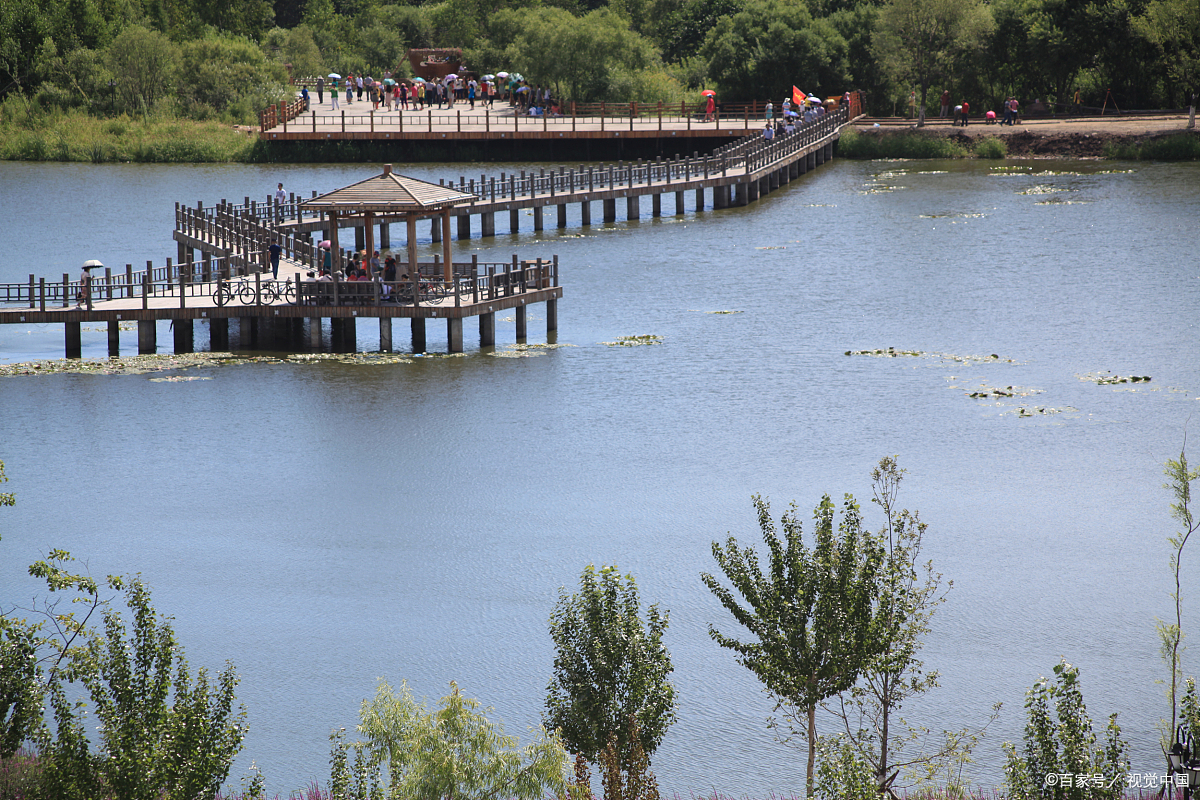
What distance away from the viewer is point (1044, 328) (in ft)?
134

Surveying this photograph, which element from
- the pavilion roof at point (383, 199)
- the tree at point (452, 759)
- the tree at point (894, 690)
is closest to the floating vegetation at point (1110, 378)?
the pavilion roof at point (383, 199)

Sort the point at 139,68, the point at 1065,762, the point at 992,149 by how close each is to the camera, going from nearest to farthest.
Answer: the point at 1065,762 < the point at 992,149 < the point at 139,68

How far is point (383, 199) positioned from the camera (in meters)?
37.8

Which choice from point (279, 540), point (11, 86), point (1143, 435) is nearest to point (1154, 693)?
point (1143, 435)

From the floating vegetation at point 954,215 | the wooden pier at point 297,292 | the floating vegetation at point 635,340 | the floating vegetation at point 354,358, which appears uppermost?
the floating vegetation at point 954,215

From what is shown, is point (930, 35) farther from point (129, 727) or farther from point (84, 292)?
point (129, 727)

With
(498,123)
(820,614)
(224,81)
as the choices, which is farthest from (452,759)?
(224,81)

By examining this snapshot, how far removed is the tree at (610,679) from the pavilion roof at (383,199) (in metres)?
24.8

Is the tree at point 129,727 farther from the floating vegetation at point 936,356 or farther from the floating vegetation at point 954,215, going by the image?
the floating vegetation at point 954,215

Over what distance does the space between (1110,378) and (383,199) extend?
62.3 feet

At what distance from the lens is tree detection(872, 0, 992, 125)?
276 ft

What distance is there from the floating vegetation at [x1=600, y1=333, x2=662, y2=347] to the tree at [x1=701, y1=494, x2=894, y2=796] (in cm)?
2467

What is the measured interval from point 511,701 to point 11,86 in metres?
86.3

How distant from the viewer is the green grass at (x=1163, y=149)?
75.2 m
